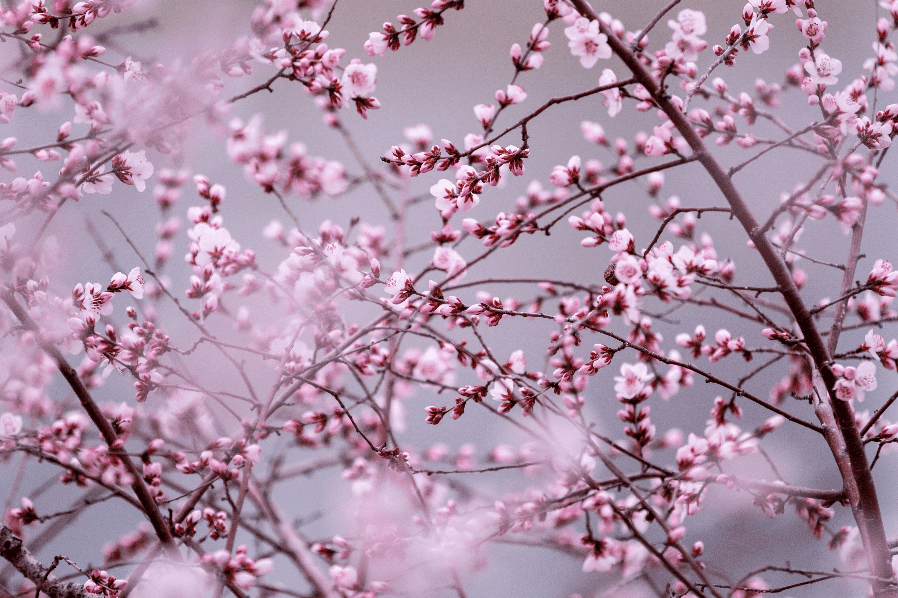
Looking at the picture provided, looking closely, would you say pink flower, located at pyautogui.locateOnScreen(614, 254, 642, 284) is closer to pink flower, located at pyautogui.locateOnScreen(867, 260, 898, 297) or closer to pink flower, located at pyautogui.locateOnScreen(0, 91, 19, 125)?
pink flower, located at pyautogui.locateOnScreen(867, 260, 898, 297)

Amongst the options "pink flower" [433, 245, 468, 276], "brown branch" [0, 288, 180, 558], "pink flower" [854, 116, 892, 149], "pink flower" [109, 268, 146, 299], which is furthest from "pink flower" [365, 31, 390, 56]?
"pink flower" [854, 116, 892, 149]

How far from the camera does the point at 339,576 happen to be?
5.35 ft

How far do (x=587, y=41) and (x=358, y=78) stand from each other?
62cm

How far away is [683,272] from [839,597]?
150 cm

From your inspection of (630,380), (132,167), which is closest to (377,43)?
(132,167)

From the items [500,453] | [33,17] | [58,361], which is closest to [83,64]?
[33,17]

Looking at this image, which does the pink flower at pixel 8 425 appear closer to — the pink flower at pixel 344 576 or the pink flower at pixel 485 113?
the pink flower at pixel 344 576

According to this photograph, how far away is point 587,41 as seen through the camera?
4.20 feet

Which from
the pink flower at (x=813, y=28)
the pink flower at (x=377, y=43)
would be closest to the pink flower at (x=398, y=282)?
the pink flower at (x=377, y=43)

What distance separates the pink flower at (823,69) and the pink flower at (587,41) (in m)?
0.56

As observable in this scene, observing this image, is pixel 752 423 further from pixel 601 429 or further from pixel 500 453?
pixel 500 453

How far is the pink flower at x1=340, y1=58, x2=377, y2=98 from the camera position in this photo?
1479 mm

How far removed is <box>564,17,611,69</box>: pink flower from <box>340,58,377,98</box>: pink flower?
54 centimetres

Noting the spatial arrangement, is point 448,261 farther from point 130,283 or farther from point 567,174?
point 130,283
